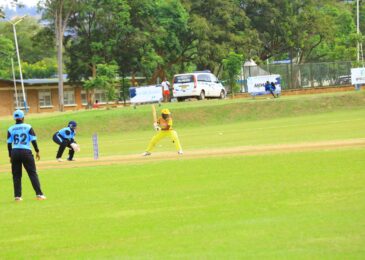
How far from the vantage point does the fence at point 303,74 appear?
69.1 metres

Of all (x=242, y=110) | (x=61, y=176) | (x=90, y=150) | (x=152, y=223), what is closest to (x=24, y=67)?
(x=242, y=110)

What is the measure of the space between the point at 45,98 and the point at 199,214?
7061 centimetres

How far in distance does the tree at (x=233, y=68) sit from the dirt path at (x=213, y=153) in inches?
1424

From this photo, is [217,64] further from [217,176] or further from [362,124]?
[217,176]

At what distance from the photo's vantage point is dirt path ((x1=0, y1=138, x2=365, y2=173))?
81.9ft

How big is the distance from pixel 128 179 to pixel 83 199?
336 cm

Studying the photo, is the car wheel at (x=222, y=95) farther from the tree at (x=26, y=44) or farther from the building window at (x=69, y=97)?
the tree at (x=26, y=44)

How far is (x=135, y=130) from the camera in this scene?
47781mm

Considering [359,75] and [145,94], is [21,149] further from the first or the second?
[359,75]

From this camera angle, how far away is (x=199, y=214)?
13375mm

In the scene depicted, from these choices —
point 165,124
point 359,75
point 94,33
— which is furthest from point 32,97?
point 165,124

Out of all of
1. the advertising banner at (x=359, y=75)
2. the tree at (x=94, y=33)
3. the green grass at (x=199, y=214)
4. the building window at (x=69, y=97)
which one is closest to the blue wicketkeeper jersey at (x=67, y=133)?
the green grass at (x=199, y=214)

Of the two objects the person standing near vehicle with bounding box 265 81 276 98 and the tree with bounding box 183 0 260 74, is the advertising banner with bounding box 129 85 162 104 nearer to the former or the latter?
the person standing near vehicle with bounding box 265 81 276 98

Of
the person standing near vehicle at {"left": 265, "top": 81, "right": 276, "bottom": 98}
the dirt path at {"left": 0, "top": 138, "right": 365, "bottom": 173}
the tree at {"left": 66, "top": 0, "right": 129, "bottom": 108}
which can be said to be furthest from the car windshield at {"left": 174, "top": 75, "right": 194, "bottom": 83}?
the dirt path at {"left": 0, "top": 138, "right": 365, "bottom": 173}
